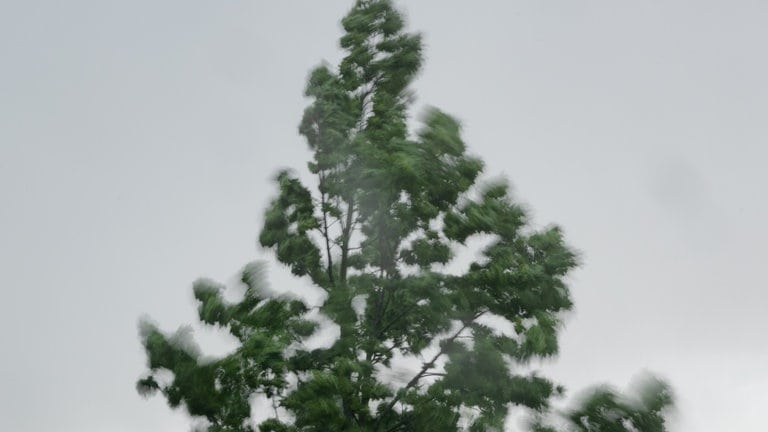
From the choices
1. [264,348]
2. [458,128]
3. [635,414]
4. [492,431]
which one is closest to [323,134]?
[458,128]

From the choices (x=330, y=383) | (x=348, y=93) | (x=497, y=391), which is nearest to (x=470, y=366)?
(x=497, y=391)

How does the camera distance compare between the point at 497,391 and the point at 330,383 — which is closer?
the point at 330,383

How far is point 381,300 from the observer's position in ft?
45.4

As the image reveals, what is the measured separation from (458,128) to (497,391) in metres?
3.96

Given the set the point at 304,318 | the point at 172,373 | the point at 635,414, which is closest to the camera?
the point at 635,414

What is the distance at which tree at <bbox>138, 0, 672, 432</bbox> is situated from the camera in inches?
450

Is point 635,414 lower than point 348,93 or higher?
lower

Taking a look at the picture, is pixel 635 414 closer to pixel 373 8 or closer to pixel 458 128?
pixel 458 128

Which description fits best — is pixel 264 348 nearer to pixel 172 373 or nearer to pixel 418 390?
pixel 172 373

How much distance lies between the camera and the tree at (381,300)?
1142 cm

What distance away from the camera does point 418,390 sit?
12.8 meters

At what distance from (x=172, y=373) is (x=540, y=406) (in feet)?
17.4

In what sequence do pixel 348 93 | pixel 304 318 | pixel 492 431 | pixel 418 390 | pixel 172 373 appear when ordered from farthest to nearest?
1. pixel 348 93
2. pixel 304 318
3. pixel 418 390
4. pixel 492 431
5. pixel 172 373

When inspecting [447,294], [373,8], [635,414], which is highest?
[373,8]
